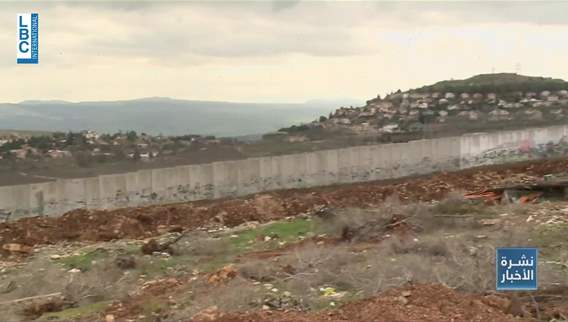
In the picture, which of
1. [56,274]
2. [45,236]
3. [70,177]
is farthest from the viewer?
[70,177]

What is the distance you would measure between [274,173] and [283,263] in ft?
46.0

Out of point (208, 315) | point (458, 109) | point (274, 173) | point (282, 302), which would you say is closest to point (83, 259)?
point (282, 302)

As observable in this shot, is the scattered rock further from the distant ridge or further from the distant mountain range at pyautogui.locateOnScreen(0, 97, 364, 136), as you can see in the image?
the distant ridge

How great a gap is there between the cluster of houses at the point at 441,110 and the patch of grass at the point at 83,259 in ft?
75.9

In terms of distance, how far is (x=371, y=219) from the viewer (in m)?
13.8

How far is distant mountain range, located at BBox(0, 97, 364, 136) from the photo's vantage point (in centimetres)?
2655

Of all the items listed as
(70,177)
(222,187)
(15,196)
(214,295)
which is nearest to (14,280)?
(214,295)

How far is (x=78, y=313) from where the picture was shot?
29.4 feet

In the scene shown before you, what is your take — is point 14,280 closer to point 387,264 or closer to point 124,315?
point 124,315

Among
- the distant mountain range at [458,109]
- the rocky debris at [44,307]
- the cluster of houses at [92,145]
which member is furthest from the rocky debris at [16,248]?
the distant mountain range at [458,109]

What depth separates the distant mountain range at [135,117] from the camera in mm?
26552

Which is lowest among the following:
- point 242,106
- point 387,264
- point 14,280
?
point 14,280

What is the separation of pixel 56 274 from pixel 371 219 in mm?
6051

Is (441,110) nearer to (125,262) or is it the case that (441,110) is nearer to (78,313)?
(125,262)
